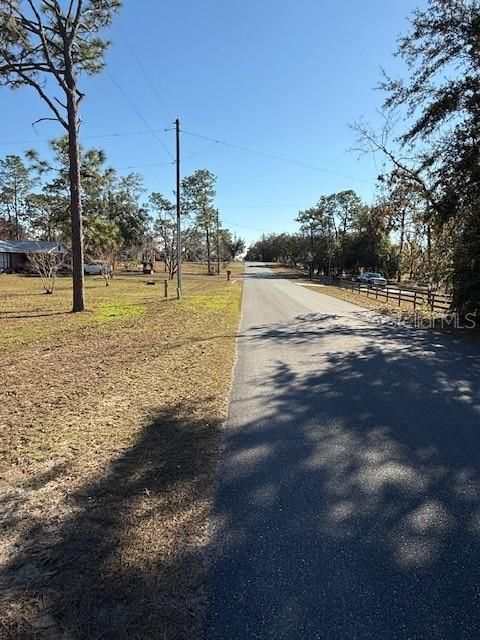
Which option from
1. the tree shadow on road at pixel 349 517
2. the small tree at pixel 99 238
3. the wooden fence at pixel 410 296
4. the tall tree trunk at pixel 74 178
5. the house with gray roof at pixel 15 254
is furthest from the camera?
the house with gray roof at pixel 15 254

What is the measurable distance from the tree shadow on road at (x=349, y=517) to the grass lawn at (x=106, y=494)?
9.4 inches

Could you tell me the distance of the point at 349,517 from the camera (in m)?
2.72

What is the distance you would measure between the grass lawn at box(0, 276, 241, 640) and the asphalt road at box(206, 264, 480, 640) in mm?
228

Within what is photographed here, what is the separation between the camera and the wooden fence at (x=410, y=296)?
15123 mm

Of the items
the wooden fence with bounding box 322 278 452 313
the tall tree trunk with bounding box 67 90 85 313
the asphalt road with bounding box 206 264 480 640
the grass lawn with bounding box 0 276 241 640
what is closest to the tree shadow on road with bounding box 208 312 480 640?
the asphalt road with bounding box 206 264 480 640

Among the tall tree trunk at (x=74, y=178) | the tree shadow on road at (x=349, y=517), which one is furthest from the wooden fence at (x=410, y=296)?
the tall tree trunk at (x=74, y=178)

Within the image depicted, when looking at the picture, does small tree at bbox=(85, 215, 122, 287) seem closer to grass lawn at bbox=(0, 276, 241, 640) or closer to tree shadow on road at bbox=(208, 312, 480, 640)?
grass lawn at bbox=(0, 276, 241, 640)

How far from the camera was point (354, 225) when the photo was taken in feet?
199

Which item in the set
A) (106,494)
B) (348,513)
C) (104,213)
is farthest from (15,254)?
(348,513)

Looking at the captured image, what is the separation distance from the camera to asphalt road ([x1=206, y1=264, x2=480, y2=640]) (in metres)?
1.96

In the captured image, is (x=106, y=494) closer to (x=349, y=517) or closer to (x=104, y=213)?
(x=349, y=517)

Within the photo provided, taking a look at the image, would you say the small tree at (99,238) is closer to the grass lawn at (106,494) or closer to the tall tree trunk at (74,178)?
the tall tree trunk at (74,178)

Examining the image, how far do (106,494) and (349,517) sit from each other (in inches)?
68.1

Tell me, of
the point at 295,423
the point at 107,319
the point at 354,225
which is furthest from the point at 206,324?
the point at 354,225
